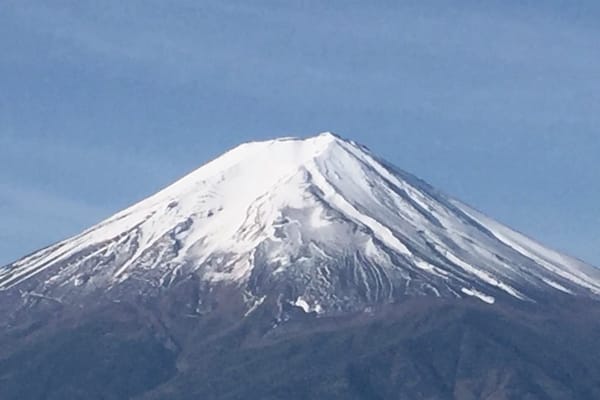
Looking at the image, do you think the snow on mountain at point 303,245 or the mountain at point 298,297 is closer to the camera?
the mountain at point 298,297

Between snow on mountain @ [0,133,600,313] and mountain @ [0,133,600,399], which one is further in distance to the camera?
snow on mountain @ [0,133,600,313]

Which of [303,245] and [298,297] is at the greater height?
[303,245]

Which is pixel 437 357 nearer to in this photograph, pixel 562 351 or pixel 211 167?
pixel 562 351

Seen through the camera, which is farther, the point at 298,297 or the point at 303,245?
the point at 303,245

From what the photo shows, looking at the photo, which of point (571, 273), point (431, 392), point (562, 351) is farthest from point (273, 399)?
point (571, 273)
